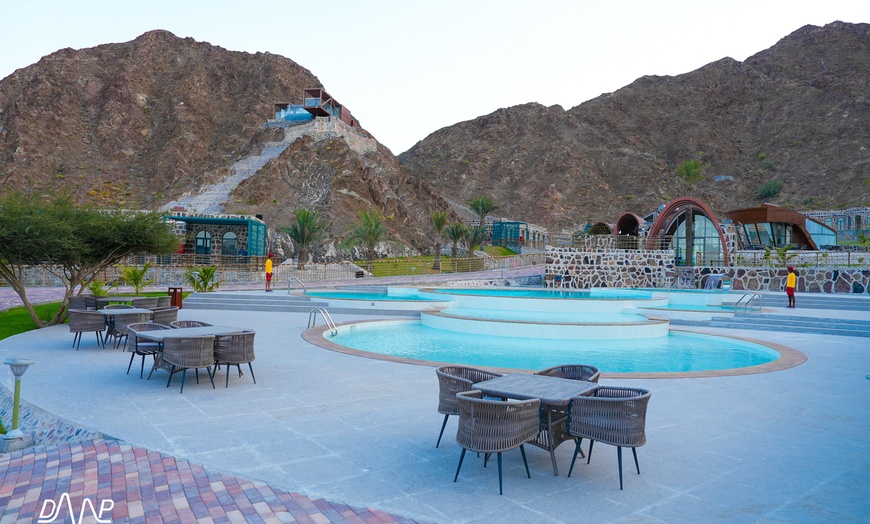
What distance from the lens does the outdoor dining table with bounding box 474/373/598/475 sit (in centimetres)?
381

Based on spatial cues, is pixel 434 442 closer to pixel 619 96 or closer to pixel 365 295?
pixel 365 295

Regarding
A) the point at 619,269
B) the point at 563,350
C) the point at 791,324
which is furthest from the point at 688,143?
the point at 563,350

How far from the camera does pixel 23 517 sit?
3146 mm

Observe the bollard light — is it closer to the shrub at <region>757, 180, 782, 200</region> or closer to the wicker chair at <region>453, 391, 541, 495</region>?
the wicker chair at <region>453, 391, 541, 495</region>

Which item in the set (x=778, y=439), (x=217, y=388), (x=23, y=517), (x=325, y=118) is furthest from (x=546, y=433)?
(x=325, y=118)

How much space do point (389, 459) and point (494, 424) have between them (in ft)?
3.08

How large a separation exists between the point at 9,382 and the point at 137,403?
2003mm

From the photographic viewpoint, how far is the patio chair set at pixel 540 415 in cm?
354

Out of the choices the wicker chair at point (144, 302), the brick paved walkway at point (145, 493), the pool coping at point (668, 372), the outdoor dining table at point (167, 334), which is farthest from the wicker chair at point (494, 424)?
the wicker chair at point (144, 302)

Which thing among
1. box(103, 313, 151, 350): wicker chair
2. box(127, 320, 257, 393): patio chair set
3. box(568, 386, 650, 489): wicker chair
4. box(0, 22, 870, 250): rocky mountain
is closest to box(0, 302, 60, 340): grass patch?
box(103, 313, 151, 350): wicker chair

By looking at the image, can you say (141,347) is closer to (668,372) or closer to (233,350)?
(233,350)

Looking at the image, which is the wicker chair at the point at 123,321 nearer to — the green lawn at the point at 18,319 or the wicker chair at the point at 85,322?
the wicker chair at the point at 85,322

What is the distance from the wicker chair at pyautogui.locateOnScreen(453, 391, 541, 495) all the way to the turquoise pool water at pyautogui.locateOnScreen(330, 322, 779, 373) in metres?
5.20

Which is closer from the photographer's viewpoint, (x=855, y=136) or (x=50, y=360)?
(x=50, y=360)
